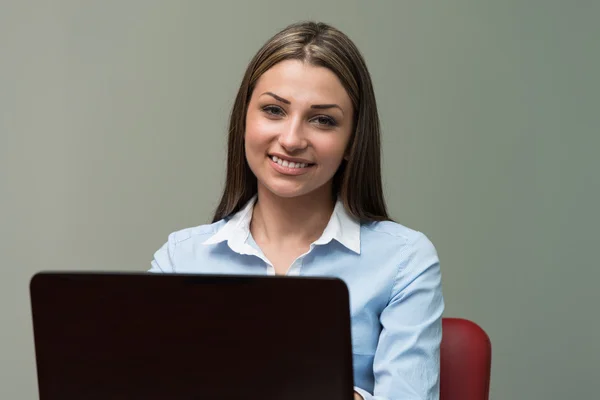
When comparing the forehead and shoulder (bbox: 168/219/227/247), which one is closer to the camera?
the forehead

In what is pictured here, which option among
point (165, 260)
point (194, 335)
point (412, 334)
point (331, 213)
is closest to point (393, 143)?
point (331, 213)

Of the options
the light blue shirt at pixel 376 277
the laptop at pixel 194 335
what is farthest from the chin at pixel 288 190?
the laptop at pixel 194 335

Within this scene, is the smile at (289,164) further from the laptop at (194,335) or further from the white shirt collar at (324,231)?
the laptop at (194,335)

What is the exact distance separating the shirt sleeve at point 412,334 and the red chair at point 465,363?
0.21 feet

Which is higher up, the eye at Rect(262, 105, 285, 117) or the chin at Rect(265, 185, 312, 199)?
the eye at Rect(262, 105, 285, 117)

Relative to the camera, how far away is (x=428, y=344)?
1.56 m

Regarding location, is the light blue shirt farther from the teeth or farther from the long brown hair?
the teeth

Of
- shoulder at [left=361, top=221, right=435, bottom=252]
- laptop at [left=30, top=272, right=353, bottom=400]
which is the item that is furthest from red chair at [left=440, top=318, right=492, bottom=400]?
laptop at [left=30, top=272, right=353, bottom=400]

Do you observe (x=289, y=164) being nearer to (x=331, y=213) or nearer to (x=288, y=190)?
(x=288, y=190)

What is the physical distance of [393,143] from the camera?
269cm

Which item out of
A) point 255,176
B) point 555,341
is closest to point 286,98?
point 255,176

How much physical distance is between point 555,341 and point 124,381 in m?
1.96

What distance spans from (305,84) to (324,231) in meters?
0.28

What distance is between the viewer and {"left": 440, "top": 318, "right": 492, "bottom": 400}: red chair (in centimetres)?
162
